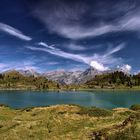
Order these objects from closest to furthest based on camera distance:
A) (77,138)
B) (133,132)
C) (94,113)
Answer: (133,132)
(77,138)
(94,113)

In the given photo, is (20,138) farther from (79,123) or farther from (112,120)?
(112,120)

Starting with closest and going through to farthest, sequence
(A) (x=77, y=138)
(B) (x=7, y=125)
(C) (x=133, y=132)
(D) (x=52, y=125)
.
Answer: (C) (x=133, y=132), (A) (x=77, y=138), (D) (x=52, y=125), (B) (x=7, y=125)

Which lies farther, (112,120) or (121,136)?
(112,120)

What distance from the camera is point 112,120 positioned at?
31.8 m

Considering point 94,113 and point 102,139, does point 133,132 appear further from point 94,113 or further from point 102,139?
point 94,113

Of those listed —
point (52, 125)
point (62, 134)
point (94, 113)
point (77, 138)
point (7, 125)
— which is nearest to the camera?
point (77, 138)

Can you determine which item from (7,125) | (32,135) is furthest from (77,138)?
(7,125)

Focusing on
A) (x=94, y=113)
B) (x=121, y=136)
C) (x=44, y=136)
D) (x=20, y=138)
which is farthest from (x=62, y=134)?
(x=94, y=113)

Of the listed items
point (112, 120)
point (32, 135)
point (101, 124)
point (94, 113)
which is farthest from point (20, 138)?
point (94, 113)

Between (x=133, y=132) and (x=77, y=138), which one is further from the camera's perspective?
(x=77, y=138)

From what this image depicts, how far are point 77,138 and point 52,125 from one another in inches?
208

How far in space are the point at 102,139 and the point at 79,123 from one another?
29.5 feet

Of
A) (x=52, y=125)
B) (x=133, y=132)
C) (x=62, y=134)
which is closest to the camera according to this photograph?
(x=133, y=132)

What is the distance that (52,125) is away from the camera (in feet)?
93.8
